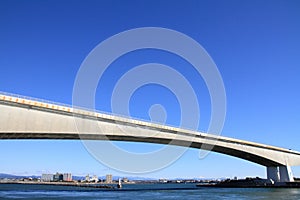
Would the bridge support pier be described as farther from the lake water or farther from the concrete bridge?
the lake water

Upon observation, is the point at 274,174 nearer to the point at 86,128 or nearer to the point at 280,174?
the point at 280,174

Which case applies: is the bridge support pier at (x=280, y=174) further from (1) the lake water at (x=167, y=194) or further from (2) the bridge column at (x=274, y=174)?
(1) the lake water at (x=167, y=194)

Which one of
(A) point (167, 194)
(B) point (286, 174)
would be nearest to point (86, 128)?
(A) point (167, 194)

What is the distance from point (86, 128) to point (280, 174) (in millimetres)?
46618

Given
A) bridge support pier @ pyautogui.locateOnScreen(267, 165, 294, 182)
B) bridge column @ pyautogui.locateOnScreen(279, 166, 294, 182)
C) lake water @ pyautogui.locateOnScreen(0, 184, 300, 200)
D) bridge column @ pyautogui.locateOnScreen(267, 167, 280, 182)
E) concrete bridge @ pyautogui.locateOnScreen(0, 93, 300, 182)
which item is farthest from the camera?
bridge column @ pyautogui.locateOnScreen(267, 167, 280, 182)

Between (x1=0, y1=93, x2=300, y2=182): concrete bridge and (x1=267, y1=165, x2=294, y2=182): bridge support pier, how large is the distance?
7.93 metres

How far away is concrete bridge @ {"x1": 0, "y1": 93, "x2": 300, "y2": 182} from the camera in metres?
32.0

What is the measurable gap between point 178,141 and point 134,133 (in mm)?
10222

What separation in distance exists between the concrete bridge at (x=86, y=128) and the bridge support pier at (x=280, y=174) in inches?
312

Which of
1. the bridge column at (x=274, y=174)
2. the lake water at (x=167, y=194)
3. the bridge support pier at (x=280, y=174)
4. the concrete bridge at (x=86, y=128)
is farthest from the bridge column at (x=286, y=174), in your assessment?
the lake water at (x=167, y=194)

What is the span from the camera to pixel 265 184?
66.9 metres

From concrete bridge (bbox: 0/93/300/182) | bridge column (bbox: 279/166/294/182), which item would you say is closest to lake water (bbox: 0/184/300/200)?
concrete bridge (bbox: 0/93/300/182)

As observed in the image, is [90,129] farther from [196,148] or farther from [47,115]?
[196,148]

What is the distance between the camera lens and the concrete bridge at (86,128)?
31969mm
